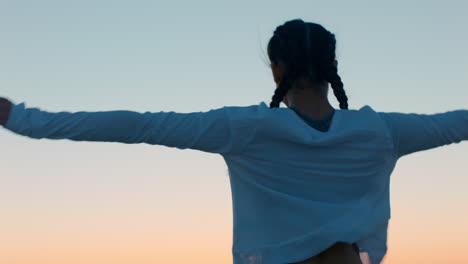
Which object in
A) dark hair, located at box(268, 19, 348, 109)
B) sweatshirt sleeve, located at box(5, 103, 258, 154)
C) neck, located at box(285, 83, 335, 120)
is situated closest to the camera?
sweatshirt sleeve, located at box(5, 103, 258, 154)

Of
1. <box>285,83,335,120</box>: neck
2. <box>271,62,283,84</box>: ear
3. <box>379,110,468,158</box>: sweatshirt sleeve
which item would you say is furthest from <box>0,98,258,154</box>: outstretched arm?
<box>379,110,468,158</box>: sweatshirt sleeve

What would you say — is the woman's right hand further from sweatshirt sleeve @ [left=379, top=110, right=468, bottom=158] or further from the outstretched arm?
sweatshirt sleeve @ [left=379, top=110, right=468, bottom=158]

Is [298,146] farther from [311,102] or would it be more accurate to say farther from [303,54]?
[303,54]

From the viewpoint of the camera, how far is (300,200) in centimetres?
452

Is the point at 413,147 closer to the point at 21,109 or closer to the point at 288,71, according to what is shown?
the point at 288,71

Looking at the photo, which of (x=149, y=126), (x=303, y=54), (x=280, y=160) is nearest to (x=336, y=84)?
(x=303, y=54)

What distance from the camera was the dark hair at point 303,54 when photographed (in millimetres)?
4836

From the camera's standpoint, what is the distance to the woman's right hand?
14.2 ft

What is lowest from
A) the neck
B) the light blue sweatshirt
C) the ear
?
the light blue sweatshirt

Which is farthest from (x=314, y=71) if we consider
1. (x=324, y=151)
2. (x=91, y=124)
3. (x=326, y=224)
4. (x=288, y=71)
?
(x=91, y=124)

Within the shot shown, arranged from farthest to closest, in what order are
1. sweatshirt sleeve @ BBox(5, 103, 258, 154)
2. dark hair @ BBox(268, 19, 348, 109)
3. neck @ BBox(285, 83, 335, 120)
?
dark hair @ BBox(268, 19, 348, 109), neck @ BBox(285, 83, 335, 120), sweatshirt sleeve @ BBox(5, 103, 258, 154)

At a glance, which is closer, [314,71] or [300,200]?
[300,200]

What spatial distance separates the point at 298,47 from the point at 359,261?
1101 millimetres

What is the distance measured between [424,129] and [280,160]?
2.50 feet
